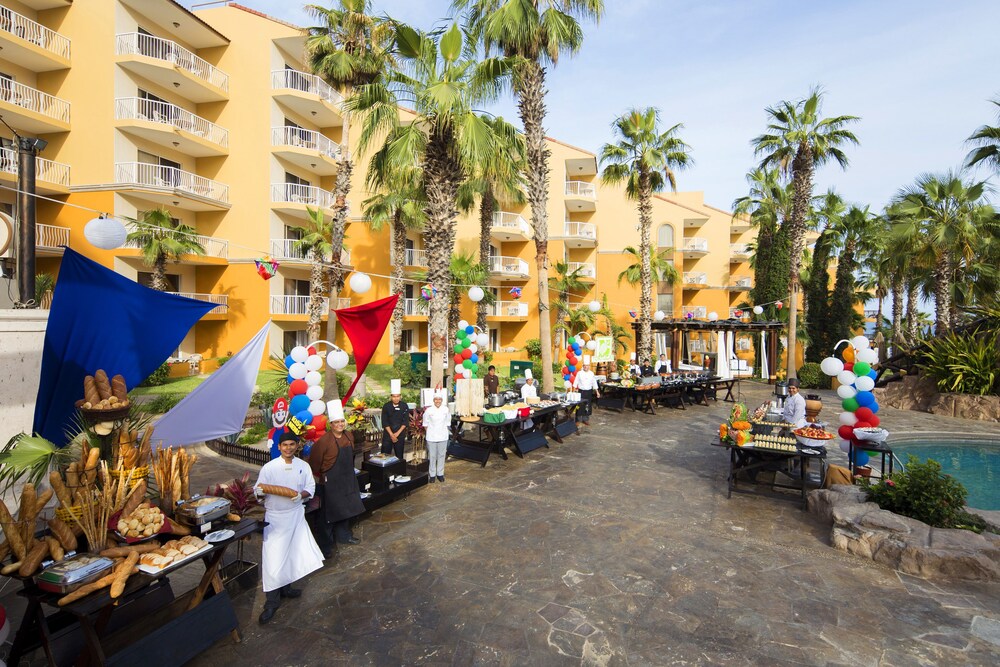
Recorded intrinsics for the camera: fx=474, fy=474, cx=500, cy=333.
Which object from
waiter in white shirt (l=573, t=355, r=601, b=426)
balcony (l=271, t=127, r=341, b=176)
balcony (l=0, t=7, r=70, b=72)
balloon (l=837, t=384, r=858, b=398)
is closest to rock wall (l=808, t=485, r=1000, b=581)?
balloon (l=837, t=384, r=858, b=398)

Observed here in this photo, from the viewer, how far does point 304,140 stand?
24141 millimetres

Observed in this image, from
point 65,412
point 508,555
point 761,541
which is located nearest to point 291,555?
point 508,555

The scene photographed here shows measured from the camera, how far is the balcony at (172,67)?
19.2m

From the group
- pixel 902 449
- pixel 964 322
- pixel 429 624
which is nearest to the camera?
pixel 429 624

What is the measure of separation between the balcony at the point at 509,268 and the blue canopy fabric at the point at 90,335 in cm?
2313

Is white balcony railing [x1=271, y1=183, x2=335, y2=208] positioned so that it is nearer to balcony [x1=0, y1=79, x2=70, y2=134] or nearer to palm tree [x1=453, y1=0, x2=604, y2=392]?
balcony [x1=0, y1=79, x2=70, y2=134]

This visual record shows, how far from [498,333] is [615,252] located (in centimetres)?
984

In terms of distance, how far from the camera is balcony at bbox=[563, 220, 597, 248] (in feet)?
101

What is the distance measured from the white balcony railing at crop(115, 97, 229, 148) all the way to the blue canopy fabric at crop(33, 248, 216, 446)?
1894cm

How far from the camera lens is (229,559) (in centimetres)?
567

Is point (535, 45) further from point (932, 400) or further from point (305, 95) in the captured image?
point (932, 400)

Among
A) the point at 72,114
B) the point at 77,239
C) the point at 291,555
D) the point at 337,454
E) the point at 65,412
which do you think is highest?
the point at 72,114

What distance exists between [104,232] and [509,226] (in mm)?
24339

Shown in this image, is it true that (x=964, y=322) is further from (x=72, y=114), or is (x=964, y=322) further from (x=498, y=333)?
(x=72, y=114)
